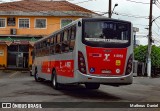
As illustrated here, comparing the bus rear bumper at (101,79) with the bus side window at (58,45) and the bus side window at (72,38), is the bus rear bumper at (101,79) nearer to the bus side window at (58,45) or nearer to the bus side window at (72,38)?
the bus side window at (72,38)

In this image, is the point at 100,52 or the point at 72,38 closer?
the point at 100,52

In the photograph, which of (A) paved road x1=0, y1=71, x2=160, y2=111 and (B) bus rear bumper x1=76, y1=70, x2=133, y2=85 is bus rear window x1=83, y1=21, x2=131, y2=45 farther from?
(A) paved road x1=0, y1=71, x2=160, y2=111

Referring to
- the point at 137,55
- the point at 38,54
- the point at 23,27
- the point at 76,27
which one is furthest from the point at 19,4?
the point at 76,27

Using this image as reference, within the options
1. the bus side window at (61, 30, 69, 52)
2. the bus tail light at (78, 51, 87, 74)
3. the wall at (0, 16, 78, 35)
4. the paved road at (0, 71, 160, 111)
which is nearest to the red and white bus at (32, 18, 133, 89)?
the bus tail light at (78, 51, 87, 74)

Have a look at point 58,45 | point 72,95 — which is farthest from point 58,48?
point 72,95

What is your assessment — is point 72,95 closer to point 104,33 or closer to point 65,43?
point 65,43

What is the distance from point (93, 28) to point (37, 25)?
3400 centimetres

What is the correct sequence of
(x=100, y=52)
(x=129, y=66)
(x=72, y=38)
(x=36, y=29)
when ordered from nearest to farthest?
(x=100, y=52), (x=129, y=66), (x=72, y=38), (x=36, y=29)

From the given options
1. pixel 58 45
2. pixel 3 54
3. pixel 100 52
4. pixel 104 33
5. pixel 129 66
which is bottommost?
pixel 3 54

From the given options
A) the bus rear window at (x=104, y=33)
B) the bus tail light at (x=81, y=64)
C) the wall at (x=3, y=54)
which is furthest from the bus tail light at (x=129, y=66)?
the wall at (x=3, y=54)

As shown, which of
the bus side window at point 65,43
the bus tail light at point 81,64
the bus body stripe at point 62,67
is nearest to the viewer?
the bus tail light at point 81,64

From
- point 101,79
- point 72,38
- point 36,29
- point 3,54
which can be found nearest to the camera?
point 101,79

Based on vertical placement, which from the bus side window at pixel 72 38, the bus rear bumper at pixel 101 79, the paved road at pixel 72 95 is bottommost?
the paved road at pixel 72 95

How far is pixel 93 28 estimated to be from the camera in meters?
16.2
